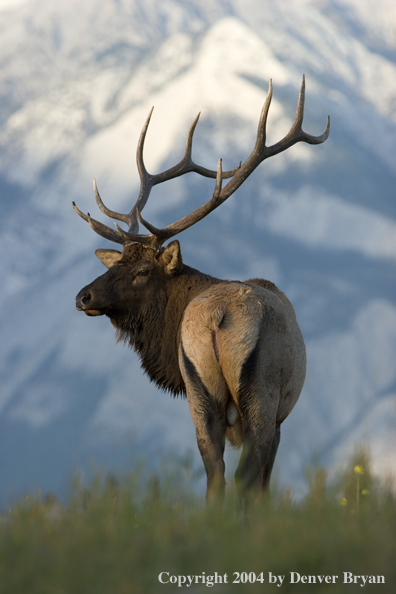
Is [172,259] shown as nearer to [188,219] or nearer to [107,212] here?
[188,219]

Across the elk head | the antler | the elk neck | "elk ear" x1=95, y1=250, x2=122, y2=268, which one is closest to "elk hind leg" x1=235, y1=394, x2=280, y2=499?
the elk neck

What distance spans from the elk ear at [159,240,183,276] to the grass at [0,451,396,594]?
282cm

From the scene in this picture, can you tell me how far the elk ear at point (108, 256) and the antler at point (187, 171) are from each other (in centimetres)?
17

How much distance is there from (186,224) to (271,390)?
241 centimetres

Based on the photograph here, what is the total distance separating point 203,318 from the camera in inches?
219

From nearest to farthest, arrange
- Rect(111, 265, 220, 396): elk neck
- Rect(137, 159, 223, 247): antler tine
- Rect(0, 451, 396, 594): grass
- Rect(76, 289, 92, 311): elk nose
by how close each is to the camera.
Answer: Rect(0, 451, 396, 594): grass, Rect(76, 289, 92, 311): elk nose, Rect(111, 265, 220, 396): elk neck, Rect(137, 159, 223, 247): antler tine

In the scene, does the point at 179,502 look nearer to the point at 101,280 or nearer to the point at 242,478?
the point at 242,478

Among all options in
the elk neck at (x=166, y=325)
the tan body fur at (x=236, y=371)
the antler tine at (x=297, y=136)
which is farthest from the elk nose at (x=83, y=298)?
the antler tine at (x=297, y=136)

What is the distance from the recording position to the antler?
712cm

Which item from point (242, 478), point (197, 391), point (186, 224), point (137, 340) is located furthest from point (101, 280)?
point (242, 478)

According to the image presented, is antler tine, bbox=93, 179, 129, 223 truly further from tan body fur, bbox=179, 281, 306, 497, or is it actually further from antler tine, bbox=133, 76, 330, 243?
tan body fur, bbox=179, 281, 306, 497

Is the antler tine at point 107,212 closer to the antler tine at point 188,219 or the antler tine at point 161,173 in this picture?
the antler tine at point 161,173

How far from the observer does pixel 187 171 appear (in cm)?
921

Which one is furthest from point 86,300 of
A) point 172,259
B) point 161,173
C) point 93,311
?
point 161,173
